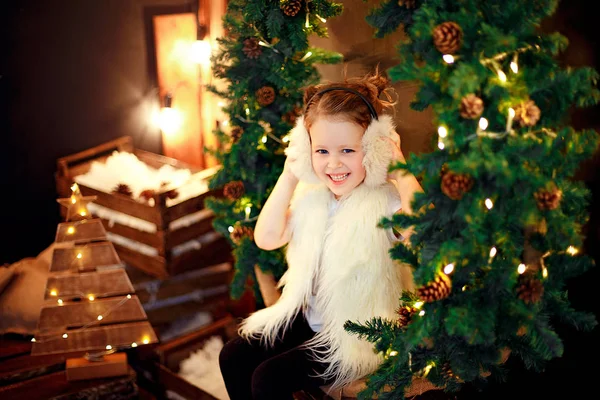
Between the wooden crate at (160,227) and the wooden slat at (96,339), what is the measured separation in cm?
44

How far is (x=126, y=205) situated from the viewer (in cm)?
290

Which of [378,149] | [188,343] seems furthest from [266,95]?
[188,343]

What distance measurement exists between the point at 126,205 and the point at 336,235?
127cm

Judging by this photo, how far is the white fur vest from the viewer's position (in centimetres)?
194

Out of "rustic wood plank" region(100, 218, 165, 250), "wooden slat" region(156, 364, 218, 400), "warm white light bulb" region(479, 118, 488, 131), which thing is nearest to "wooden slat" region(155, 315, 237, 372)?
"wooden slat" region(156, 364, 218, 400)

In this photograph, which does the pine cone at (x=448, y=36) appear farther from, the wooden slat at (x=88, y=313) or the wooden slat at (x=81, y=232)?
the wooden slat at (x=88, y=313)

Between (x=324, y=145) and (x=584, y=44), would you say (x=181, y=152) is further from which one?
(x=584, y=44)

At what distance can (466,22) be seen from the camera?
1.48 m

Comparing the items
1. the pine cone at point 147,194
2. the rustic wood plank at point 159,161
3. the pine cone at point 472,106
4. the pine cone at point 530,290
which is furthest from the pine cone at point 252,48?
the pine cone at point 530,290

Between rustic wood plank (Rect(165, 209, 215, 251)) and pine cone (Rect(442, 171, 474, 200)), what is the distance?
1638mm

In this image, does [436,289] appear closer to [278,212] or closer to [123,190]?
[278,212]

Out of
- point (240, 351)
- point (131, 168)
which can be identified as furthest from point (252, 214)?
point (131, 168)

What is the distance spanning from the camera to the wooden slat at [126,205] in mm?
2826

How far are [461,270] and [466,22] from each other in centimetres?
59
